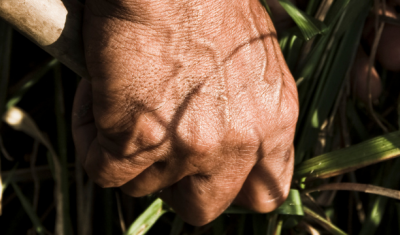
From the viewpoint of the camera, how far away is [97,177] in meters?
0.59

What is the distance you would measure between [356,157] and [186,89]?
41 cm

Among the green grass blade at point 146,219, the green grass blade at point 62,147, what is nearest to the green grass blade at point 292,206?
the green grass blade at point 146,219

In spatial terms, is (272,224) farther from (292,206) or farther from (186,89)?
(186,89)

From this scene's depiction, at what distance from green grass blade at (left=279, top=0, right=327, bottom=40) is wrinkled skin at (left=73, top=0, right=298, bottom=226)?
119 mm

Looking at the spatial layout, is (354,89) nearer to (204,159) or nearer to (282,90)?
(282,90)

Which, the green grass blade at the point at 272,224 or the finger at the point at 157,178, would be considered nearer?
the finger at the point at 157,178

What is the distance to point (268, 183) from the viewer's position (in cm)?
63

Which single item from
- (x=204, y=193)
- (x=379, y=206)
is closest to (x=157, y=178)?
(x=204, y=193)

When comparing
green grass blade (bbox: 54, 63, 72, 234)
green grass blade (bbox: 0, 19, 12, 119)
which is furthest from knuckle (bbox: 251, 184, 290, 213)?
green grass blade (bbox: 0, 19, 12, 119)

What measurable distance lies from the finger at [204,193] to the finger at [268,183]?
0.17 feet

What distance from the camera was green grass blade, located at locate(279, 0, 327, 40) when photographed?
626 millimetres

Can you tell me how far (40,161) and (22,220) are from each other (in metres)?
→ 0.19

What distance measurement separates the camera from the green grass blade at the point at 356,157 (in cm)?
63

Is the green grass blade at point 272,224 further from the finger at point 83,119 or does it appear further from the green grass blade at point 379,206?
the finger at point 83,119
